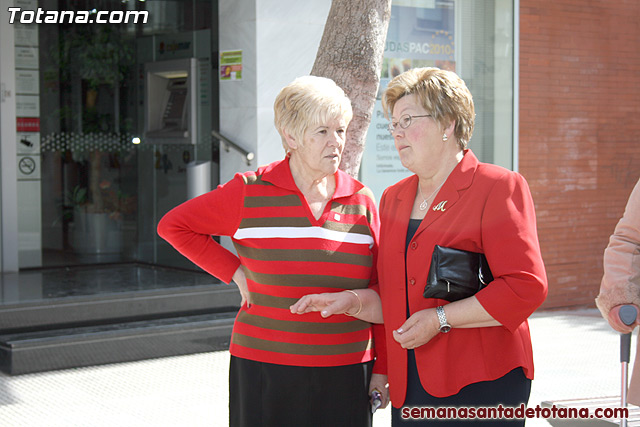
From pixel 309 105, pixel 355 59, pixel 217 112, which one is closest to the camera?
pixel 309 105

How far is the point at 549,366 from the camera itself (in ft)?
22.6

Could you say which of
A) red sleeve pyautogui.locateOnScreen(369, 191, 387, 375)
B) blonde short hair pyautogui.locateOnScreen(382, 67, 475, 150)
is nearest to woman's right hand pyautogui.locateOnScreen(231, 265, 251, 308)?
red sleeve pyautogui.locateOnScreen(369, 191, 387, 375)

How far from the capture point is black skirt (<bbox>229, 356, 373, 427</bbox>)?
2.92 meters

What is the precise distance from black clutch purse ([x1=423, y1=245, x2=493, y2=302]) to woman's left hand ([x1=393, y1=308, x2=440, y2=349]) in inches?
2.6

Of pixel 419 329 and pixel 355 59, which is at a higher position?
pixel 355 59

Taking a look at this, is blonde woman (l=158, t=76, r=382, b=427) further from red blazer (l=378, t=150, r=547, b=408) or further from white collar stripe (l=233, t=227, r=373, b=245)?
red blazer (l=378, t=150, r=547, b=408)

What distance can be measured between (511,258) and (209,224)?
1138mm

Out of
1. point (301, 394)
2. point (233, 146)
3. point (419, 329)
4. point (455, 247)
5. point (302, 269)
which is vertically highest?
point (233, 146)

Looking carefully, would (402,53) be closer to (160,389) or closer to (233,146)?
(233,146)

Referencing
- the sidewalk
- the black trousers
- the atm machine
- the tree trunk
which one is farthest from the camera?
the atm machine

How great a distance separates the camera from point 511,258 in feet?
8.34

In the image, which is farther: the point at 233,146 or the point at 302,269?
the point at 233,146

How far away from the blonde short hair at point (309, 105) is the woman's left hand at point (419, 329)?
76 centimetres

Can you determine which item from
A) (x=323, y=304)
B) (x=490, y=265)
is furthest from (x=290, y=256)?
(x=490, y=265)
